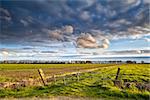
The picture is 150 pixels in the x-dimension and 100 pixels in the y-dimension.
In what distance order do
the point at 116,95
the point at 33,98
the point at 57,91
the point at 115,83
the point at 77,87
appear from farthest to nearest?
the point at 115,83 → the point at 77,87 → the point at 57,91 → the point at 116,95 → the point at 33,98

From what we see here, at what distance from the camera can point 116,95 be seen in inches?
486

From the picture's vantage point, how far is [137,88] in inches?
576

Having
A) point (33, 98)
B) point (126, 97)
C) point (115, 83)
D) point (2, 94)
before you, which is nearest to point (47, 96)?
point (33, 98)

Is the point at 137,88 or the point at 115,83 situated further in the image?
the point at 115,83

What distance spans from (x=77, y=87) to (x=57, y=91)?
1.61 meters

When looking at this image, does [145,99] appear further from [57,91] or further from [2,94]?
[2,94]

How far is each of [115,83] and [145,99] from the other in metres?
4.31

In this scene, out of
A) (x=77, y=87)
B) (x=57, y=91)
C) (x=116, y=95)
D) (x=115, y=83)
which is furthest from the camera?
(x=115, y=83)

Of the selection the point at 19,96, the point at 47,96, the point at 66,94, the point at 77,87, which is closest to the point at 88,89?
the point at 77,87

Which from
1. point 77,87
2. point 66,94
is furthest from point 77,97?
point 77,87

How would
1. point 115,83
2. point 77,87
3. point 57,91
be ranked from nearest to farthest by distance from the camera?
point 57,91, point 77,87, point 115,83

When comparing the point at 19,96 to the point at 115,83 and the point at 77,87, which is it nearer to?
the point at 77,87

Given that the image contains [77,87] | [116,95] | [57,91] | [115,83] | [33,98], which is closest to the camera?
[33,98]

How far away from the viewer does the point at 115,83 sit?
15.8 m
